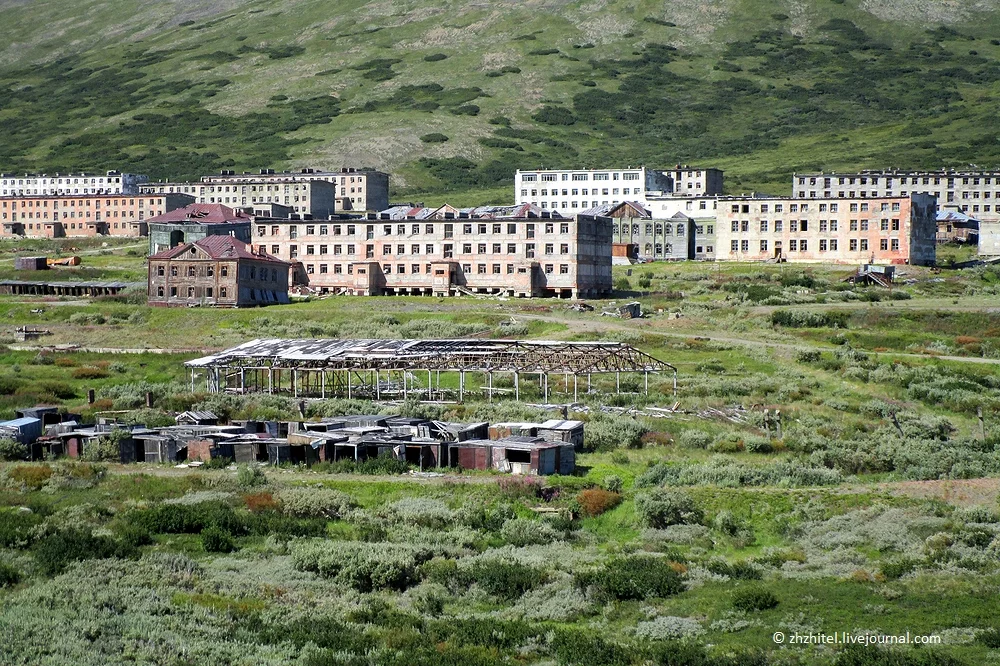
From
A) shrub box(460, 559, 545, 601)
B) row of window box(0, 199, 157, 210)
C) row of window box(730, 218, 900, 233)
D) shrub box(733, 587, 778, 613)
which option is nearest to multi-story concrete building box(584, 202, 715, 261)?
row of window box(730, 218, 900, 233)

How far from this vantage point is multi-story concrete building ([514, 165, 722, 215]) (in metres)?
179

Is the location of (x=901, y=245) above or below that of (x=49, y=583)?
above

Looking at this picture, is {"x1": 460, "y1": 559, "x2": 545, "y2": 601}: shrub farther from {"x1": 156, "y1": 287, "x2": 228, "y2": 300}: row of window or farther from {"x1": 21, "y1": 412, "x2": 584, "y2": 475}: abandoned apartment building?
{"x1": 156, "y1": 287, "x2": 228, "y2": 300}: row of window

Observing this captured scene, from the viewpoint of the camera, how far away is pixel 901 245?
418ft

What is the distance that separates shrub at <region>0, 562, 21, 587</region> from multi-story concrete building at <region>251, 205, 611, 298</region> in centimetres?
7509

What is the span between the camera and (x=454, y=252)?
4409 inches

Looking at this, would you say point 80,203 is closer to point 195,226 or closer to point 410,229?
point 195,226

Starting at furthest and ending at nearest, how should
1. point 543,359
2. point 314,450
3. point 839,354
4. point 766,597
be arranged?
point 839,354 → point 543,359 → point 314,450 → point 766,597

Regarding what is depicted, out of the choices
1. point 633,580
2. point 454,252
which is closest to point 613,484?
point 633,580

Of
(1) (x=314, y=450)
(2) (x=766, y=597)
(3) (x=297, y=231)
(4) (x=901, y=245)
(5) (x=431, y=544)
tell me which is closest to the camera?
(2) (x=766, y=597)

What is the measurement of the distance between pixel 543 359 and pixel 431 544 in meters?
29.4

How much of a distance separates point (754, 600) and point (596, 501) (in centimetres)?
1162

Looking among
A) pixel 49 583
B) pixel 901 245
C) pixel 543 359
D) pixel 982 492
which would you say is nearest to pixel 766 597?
pixel 982 492

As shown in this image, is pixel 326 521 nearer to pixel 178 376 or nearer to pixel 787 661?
pixel 787 661
